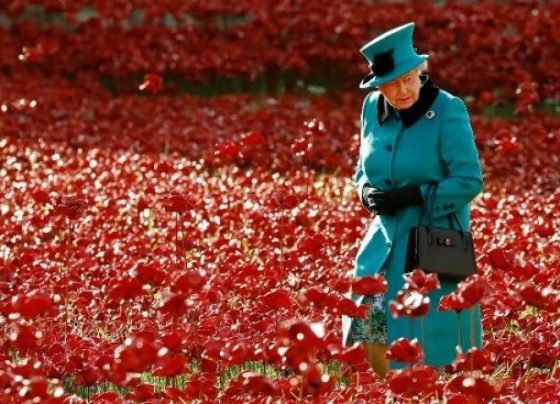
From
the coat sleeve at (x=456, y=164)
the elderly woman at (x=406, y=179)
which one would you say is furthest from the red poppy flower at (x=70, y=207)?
the coat sleeve at (x=456, y=164)

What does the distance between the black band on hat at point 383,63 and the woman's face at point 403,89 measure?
0.24 ft

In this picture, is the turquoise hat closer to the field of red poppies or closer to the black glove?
the black glove

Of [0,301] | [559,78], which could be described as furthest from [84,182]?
[559,78]

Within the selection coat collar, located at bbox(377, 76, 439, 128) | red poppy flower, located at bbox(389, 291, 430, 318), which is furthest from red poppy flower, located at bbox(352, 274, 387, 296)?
coat collar, located at bbox(377, 76, 439, 128)

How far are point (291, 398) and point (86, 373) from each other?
0.72 meters

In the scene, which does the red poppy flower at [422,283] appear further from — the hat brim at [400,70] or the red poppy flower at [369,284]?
the hat brim at [400,70]

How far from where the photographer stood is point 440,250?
5.51m

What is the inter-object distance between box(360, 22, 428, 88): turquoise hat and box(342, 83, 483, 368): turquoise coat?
292 mm

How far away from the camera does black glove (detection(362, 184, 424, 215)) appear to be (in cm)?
561

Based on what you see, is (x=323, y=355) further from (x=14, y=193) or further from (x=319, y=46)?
(x=319, y=46)

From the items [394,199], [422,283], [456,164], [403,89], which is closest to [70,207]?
[394,199]

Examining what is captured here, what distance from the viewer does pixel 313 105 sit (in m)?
14.9

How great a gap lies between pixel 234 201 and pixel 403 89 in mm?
4143

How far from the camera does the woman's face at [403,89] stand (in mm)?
5582
